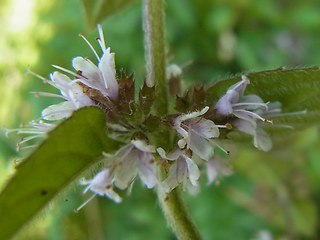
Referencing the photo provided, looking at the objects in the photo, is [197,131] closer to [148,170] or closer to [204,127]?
[204,127]

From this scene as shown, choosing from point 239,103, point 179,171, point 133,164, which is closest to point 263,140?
point 239,103

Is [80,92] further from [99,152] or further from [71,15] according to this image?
[71,15]

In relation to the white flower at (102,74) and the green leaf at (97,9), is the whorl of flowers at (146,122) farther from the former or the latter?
the green leaf at (97,9)

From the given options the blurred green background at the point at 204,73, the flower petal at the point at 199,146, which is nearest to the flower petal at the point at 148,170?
the flower petal at the point at 199,146

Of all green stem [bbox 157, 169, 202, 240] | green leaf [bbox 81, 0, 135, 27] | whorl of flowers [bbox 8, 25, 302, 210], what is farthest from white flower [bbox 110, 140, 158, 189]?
green leaf [bbox 81, 0, 135, 27]

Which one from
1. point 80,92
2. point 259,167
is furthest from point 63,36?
point 80,92

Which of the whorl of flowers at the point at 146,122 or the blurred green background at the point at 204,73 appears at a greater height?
the whorl of flowers at the point at 146,122
